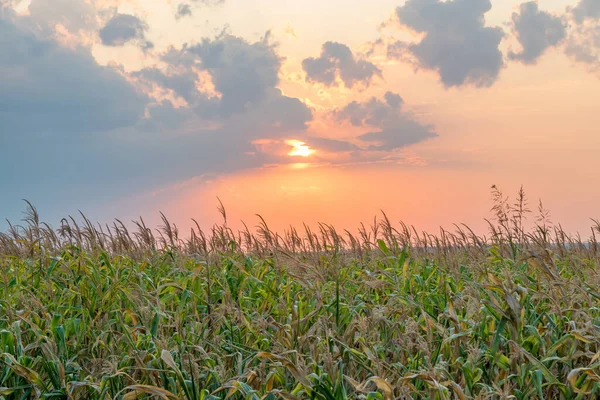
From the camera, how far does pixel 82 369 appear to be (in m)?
5.14

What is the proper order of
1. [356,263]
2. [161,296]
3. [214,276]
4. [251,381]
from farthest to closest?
[356,263], [214,276], [161,296], [251,381]

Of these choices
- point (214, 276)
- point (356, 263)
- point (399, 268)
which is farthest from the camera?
point (356, 263)

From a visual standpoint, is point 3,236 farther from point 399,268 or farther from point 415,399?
point 415,399

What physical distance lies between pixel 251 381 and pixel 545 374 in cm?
229

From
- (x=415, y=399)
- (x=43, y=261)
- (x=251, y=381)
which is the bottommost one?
(x=415, y=399)

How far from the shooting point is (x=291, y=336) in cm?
505

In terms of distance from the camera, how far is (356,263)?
9.75 metres

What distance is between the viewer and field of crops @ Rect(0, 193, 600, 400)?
13.6ft

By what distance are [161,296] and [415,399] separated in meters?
3.39

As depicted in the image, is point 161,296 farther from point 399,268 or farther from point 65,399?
point 399,268

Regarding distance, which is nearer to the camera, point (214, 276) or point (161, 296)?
point (161, 296)

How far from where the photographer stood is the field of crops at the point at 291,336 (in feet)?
13.6

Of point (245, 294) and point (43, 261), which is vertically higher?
point (43, 261)

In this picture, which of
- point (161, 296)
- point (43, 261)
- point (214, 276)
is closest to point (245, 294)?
point (214, 276)
